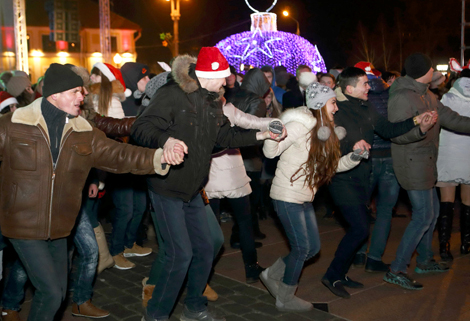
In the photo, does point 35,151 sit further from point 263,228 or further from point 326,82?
point 326,82

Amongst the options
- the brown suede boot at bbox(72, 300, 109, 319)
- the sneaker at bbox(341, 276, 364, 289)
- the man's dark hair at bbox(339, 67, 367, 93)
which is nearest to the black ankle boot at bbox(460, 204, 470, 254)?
the sneaker at bbox(341, 276, 364, 289)

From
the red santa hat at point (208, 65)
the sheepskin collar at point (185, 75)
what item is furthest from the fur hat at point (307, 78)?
the sheepskin collar at point (185, 75)

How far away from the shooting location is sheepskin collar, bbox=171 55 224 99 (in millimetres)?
4168

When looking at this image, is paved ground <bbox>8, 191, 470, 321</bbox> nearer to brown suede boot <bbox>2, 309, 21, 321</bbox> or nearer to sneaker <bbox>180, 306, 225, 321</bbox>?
sneaker <bbox>180, 306, 225, 321</bbox>

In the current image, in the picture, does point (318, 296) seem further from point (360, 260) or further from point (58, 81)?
point (58, 81)

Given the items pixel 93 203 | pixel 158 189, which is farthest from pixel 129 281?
pixel 158 189

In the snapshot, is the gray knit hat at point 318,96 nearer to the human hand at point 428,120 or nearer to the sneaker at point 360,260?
the human hand at point 428,120

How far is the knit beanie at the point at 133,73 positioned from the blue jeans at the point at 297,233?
3105mm

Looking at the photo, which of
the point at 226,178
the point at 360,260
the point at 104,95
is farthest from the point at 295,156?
the point at 104,95

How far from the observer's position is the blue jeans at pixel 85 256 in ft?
15.0

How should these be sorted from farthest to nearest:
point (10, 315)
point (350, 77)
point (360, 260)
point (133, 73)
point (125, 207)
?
point (133, 73) < point (125, 207) < point (360, 260) < point (350, 77) < point (10, 315)

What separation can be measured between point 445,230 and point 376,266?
45.4 inches

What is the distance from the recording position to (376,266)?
5.95 metres

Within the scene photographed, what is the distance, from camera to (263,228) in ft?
27.1
